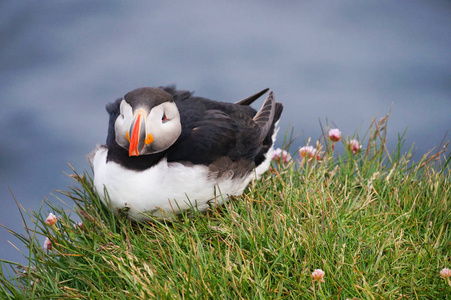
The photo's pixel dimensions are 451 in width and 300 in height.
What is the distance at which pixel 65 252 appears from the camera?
2898 mm

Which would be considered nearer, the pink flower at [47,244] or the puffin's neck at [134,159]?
the puffin's neck at [134,159]

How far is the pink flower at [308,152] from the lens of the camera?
12.4 ft

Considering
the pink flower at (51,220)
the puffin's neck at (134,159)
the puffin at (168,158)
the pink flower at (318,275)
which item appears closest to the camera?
the pink flower at (318,275)

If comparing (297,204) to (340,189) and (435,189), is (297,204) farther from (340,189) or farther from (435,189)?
(435,189)

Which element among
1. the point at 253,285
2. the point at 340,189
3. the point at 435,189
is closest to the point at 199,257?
the point at 253,285

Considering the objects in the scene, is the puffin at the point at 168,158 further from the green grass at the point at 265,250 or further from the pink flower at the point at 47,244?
the pink flower at the point at 47,244

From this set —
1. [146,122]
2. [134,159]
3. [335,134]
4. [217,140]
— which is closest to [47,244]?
[134,159]

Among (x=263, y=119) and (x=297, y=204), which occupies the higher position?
(x=263, y=119)

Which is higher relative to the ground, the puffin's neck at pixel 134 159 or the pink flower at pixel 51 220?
the puffin's neck at pixel 134 159

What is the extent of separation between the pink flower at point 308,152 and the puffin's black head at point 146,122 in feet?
3.94

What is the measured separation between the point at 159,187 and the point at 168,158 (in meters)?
0.17

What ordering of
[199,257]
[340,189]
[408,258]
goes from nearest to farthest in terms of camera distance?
1. [199,257]
2. [408,258]
3. [340,189]

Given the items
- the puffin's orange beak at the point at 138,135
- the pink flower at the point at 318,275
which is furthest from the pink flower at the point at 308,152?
the pink flower at the point at 318,275

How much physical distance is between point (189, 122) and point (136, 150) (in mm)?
545
